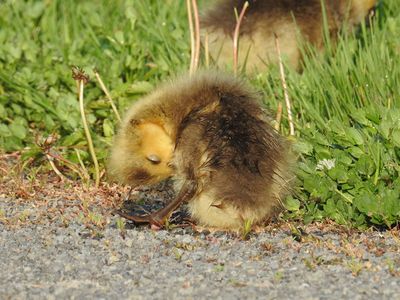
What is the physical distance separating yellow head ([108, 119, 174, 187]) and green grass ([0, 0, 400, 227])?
0.57m

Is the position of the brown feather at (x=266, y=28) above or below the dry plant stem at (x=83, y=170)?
above

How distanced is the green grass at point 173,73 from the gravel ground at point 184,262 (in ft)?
0.77

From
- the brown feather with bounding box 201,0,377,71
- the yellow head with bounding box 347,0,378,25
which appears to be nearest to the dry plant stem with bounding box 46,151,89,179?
the brown feather with bounding box 201,0,377,71

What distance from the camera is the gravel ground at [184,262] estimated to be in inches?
127

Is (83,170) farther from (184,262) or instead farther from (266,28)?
(266,28)

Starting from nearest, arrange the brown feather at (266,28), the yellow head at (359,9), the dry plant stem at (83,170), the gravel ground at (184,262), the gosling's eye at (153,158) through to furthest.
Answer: the gravel ground at (184,262), the gosling's eye at (153,158), the dry plant stem at (83,170), the brown feather at (266,28), the yellow head at (359,9)

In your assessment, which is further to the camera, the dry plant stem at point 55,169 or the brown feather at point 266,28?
the brown feather at point 266,28

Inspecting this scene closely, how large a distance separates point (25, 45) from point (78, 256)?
96.5 inches

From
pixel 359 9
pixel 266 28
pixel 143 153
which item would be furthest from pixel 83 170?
pixel 359 9

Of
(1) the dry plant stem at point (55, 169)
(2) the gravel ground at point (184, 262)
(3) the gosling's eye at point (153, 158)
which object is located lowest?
(1) the dry plant stem at point (55, 169)

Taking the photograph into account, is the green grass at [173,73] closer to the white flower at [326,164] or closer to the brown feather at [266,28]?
the white flower at [326,164]

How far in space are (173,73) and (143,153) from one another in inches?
55.0

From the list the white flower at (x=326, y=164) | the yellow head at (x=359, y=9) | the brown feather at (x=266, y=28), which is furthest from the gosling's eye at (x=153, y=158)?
the yellow head at (x=359, y=9)

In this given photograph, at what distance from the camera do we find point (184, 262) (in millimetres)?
3531
